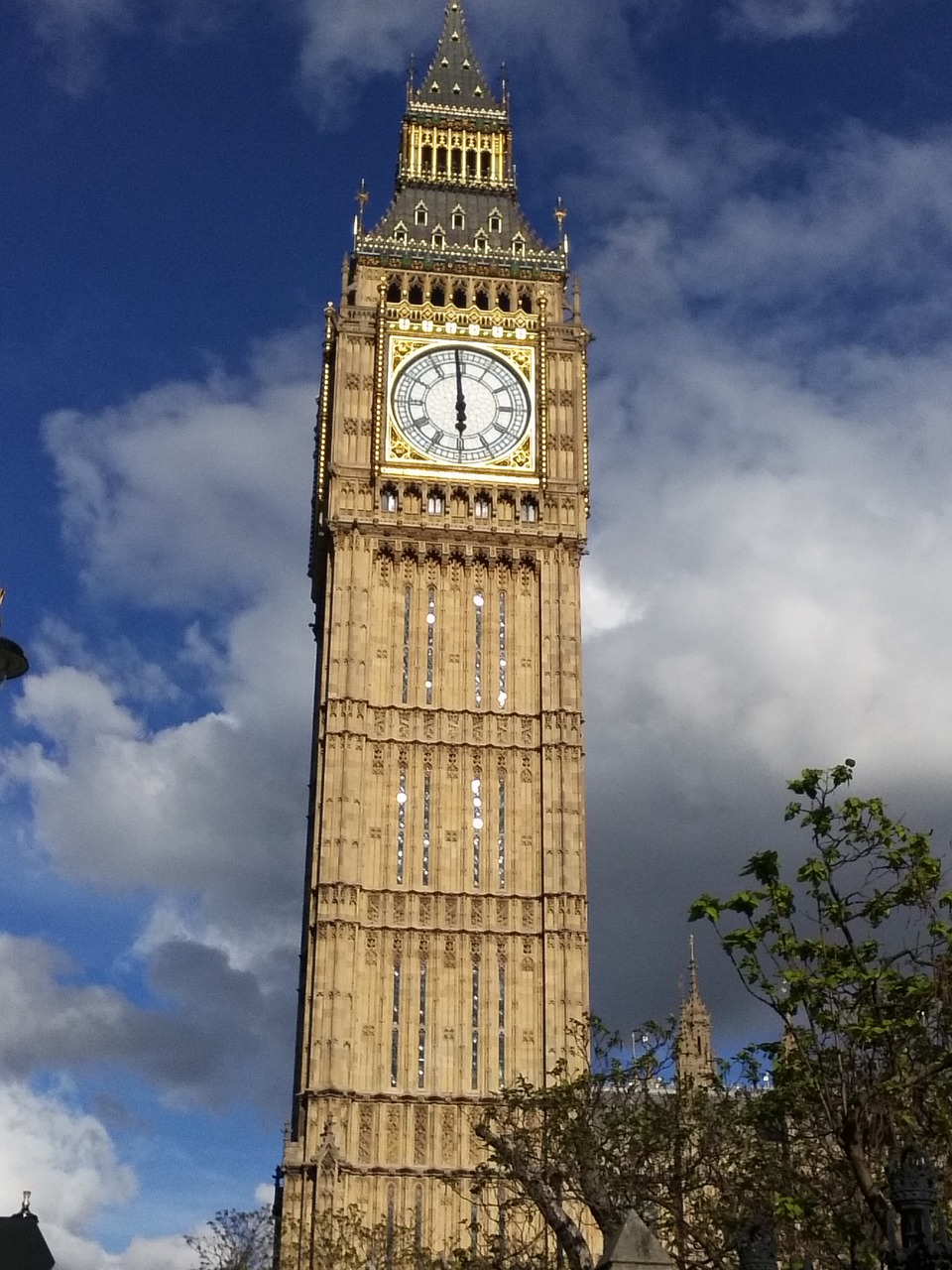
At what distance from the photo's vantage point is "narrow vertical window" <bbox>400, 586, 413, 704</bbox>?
57969 mm

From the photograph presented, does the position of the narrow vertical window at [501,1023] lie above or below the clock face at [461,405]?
below

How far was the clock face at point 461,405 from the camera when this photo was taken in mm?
61188

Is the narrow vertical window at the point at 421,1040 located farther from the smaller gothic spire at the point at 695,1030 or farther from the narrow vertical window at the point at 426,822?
the smaller gothic spire at the point at 695,1030

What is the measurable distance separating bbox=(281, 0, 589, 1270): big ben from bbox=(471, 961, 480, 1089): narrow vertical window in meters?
0.07

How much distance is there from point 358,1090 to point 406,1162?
2556mm

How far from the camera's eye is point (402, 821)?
56.2m

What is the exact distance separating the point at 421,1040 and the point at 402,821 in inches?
280

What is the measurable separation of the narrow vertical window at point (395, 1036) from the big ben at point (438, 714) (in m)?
0.10

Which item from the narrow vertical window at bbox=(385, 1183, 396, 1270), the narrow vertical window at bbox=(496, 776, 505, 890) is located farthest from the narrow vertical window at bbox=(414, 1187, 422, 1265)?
the narrow vertical window at bbox=(496, 776, 505, 890)

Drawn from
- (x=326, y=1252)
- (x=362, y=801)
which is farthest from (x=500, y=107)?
(x=326, y=1252)

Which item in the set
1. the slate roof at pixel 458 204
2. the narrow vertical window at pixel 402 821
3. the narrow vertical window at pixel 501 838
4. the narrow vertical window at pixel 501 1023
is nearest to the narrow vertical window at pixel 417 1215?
the narrow vertical window at pixel 501 1023

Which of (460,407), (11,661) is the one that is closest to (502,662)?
(460,407)

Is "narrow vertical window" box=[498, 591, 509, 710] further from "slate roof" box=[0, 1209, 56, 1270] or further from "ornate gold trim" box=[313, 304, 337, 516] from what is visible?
"slate roof" box=[0, 1209, 56, 1270]

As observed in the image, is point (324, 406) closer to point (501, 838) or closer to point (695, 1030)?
point (501, 838)
